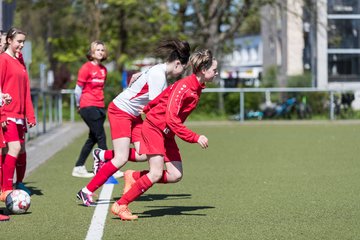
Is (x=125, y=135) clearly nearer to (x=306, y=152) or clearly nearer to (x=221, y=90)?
(x=306, y=152)

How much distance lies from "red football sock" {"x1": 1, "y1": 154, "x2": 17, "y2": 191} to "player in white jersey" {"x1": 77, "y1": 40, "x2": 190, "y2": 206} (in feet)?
2.77

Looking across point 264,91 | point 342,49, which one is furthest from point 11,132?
point 342,49

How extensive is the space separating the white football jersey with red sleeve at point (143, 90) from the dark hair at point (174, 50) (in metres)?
0.14

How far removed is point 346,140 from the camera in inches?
862

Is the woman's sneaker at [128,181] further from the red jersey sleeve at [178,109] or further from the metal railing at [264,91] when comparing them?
the metal railing at [264,91]

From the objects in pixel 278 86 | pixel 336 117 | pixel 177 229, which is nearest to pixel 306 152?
pixel 177 229

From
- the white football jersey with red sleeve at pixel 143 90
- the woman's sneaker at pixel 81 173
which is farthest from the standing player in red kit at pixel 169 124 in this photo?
the woman's sneaker at pixel 81 173

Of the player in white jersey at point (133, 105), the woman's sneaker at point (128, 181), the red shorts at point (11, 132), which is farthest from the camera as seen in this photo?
the red shorts at point (11, 132)

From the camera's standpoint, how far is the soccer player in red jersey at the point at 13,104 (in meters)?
10.0

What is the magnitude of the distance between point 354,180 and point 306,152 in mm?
5621

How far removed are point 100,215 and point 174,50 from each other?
5.56ft

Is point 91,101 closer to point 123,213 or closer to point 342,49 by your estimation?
point 123,213

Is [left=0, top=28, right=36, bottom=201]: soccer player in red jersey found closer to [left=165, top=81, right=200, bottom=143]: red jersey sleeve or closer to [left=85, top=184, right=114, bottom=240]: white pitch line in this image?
[left=85, top=184, right=114, bottom=240]: white pitch line

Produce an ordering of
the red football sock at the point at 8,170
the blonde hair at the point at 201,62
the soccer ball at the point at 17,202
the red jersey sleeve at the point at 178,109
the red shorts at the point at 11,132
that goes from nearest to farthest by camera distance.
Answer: the red jersey sleeve at the point at 178,109
the blonde hair at the point at 201,62
the soccer ball at the point at 17,202
the red shorts at the point at 11,132
the red football sock at the point at 8,170
